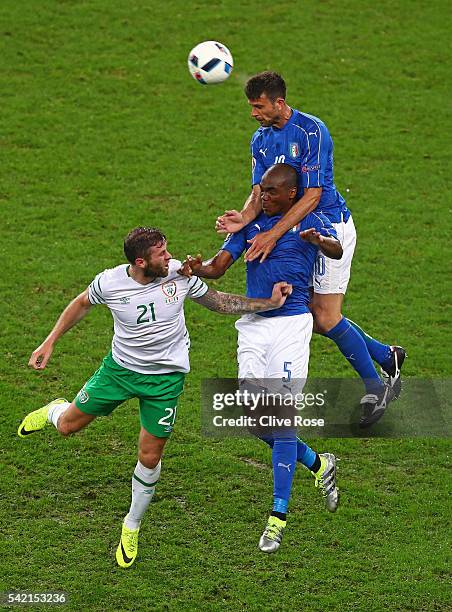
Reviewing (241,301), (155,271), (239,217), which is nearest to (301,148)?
(239,217)

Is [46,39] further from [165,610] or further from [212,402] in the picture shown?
[165,610]

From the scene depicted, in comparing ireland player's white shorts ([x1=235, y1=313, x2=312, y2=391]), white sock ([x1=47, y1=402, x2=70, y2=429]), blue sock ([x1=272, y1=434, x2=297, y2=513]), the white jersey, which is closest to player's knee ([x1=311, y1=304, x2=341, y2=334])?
ireland player's white shorts ([x1=235, y1=313, x2=312, y2=391])

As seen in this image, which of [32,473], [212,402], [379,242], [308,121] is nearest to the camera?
[308,121]

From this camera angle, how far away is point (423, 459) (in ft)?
31.6

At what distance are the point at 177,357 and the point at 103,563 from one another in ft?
5.07

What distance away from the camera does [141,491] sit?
8.22 meters

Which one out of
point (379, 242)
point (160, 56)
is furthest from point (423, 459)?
point (160, 56)

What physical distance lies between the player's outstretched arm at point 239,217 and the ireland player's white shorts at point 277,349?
0.69 metres

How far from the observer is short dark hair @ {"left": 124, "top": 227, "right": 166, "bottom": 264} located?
772cm

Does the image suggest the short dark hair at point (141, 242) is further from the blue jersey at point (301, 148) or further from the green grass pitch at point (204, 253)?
the green grass pitch at point (204, 253)

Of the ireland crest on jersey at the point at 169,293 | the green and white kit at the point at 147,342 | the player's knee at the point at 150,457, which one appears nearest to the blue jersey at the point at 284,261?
the green and white kit at the point at 147,342

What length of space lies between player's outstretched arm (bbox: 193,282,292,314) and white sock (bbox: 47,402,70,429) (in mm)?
1362

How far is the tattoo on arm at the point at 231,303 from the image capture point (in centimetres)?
829

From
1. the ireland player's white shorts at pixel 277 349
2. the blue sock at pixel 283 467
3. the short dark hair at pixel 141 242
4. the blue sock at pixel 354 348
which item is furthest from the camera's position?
the blue sock at pixel 354 348
